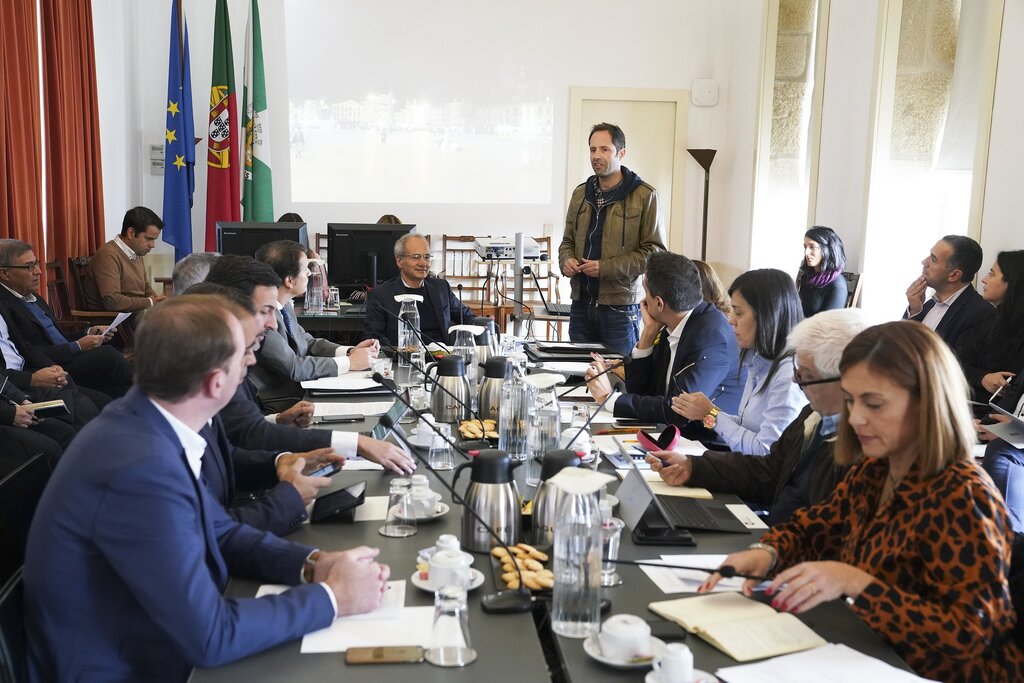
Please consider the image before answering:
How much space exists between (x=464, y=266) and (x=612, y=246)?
12.8ft

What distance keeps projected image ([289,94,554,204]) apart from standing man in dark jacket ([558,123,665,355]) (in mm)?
3774

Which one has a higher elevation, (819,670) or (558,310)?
(819,670)

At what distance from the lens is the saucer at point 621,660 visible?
1466 mm

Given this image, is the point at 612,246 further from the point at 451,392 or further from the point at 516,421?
the point at 516,421

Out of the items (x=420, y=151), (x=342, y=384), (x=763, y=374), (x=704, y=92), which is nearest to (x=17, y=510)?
(x=342, y=384)

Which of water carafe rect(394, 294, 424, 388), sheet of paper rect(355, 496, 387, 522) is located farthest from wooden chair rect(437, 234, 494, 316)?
sheet of paper rect(355, 496, 387, 522)

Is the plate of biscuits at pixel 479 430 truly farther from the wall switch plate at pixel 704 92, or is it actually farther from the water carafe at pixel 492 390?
the wall switch plate at pixel 704 92

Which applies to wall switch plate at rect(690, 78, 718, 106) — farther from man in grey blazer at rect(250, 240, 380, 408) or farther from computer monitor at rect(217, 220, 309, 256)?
man in grey blazer at rect(250, 240, 380, 408)

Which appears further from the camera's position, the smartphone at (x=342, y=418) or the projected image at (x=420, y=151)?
the projected image at (x=420, y=151)

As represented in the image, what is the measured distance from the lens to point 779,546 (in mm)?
1952

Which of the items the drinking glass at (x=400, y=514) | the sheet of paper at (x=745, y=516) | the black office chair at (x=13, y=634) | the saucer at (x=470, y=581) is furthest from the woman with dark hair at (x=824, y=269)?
the black office chair at (x=13, y=634)

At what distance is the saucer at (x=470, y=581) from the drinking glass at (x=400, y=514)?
0.24 meters

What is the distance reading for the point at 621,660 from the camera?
Answer: 1.47 m

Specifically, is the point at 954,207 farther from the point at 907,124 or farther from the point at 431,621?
the point at 431,621
